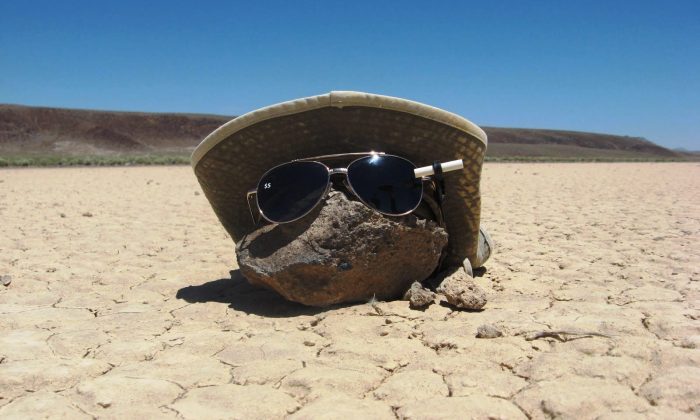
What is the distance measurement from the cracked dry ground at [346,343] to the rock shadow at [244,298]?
0.01 m

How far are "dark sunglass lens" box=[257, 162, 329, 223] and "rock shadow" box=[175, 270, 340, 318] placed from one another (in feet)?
1.37

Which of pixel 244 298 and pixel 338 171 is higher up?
pixel 338 171

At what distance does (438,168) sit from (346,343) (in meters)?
0.85

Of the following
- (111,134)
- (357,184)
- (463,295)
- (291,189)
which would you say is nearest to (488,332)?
(463,295)

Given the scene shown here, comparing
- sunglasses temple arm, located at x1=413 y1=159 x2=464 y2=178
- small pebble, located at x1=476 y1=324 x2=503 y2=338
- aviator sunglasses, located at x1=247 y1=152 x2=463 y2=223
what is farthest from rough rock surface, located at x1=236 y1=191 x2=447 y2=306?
small pebble, located at x1=476 y1=324 x2=503 y2=338

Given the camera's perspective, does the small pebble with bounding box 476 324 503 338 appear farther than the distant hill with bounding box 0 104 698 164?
No

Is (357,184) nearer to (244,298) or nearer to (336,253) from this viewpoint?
(336,253)

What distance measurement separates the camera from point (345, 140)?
2.59 m

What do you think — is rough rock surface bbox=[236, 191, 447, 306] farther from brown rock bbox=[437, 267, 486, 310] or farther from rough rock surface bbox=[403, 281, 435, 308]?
brown rock bbox=[437, 267, 486, 310]

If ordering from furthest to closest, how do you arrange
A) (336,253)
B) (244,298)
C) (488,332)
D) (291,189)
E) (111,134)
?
(111,134), (244,298), (291,189), (336,253), (488,332)

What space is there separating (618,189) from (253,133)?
28.4 ft

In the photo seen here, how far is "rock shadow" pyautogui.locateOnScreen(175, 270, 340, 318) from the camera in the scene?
2.58m

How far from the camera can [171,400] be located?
173cm

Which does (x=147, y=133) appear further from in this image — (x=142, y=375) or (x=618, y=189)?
(x=142, y=375)
